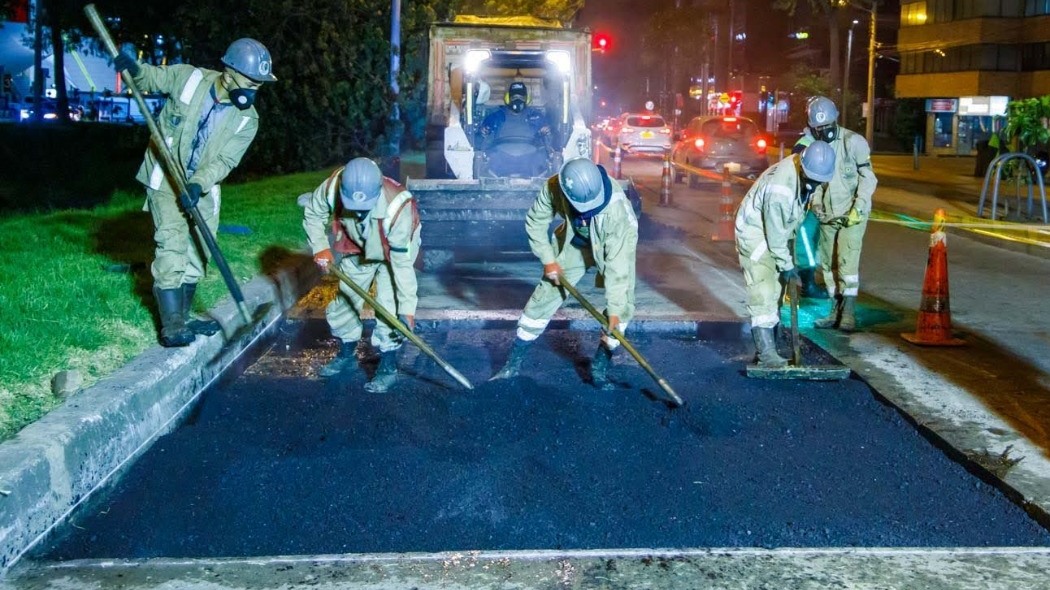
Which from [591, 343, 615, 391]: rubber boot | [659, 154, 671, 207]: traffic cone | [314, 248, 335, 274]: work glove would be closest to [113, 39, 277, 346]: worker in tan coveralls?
[314, 248, 335, 274]: work glove

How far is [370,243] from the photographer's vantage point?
6590 millimetres

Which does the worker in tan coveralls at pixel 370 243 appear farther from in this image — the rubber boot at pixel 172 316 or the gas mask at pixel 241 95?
the rubber boot at pixel 172 316

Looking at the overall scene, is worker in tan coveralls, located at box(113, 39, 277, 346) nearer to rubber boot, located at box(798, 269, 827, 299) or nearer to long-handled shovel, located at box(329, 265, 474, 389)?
long-handled shovel, located at box(329, 265, 474, 389)

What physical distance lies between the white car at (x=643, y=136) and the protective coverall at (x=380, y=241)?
28859 mm

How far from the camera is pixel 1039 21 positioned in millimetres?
44625

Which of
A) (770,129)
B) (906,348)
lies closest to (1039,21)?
(770,129)

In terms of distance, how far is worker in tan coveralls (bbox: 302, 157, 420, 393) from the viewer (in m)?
6.23

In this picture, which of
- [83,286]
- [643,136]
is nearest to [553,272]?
[83,286]

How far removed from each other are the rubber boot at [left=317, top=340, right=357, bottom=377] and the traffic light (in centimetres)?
1440

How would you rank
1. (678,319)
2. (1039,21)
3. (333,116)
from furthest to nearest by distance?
(1039,21) < (333,116) < (678,319)

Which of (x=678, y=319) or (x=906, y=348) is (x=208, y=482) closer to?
(x=678, y=319)

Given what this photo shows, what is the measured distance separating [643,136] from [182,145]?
3004cm

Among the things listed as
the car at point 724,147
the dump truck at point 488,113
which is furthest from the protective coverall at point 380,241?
the car at point 724,147

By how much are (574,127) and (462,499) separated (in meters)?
8.65
